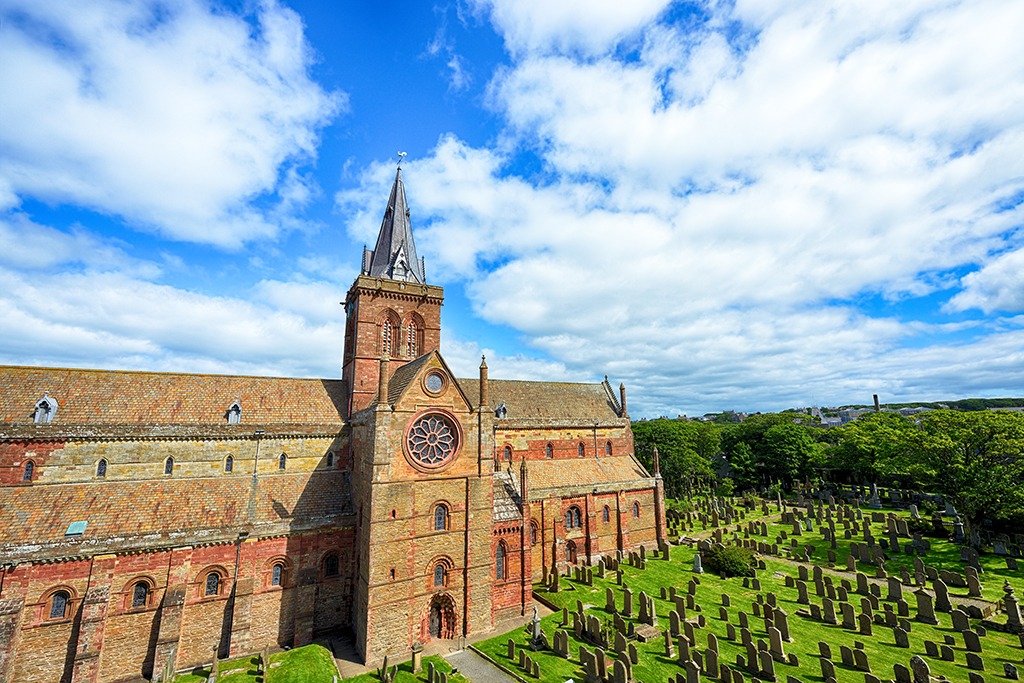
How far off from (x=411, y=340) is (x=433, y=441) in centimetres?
972

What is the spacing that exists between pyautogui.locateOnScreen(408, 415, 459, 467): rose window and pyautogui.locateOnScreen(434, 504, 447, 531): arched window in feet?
7.27

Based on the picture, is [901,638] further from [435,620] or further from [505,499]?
[435,620]

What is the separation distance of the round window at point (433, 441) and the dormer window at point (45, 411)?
17286mm

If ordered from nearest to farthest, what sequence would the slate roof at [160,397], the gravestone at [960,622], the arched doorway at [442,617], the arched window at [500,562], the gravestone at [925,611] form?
the gravestone at [960,622]
the gravestone at [925,611]
the slate roof at [160,397]
the arched doorway at [442,617]
the arched window at [500,562]

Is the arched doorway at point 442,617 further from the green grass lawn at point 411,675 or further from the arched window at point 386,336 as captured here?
the arched window at point 386,336

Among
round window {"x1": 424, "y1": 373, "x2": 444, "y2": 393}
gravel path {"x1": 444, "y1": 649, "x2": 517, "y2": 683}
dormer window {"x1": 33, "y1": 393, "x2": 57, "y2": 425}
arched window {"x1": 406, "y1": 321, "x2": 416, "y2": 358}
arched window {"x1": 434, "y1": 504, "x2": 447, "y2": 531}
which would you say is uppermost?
arched window {"x1": 406, "y1": 321, "x2": 416, "y2": 358}

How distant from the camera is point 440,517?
72.6 feet

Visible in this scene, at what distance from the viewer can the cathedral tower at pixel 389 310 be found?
28.1 meters

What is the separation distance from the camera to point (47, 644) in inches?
661

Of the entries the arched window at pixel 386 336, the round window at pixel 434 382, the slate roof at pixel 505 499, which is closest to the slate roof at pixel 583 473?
the slate roof at pixel 505 499

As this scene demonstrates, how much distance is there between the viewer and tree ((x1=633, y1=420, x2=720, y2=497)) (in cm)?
5672

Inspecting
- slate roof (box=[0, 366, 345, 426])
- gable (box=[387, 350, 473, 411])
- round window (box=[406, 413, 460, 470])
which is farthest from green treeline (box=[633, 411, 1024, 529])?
slate roof (box=[0, 366, 345, 426])

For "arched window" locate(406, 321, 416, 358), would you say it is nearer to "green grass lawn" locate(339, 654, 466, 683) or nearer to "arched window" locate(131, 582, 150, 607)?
"arched window" locate(131, 582, 150, 607)

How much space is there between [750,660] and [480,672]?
37.2 ft
